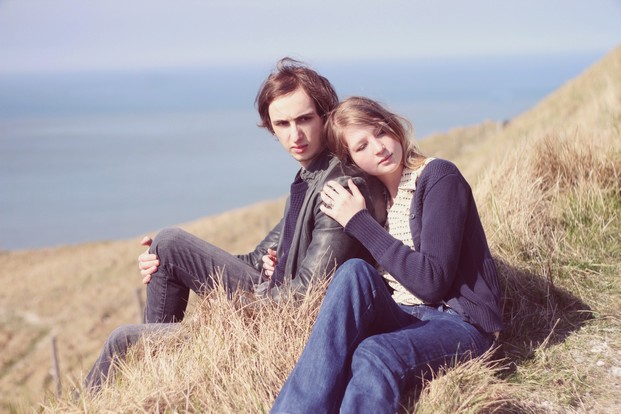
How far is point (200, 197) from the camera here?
109 metres

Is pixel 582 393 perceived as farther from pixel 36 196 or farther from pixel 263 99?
pixel 36 196

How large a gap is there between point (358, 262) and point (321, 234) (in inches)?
18.0

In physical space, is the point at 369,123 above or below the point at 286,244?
above

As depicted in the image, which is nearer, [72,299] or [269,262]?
[269,262]

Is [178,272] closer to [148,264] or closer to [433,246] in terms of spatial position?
[148,264]

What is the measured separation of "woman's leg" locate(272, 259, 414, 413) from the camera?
8.14 feet

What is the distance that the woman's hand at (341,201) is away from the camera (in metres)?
3.11

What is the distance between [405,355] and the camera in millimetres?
2705

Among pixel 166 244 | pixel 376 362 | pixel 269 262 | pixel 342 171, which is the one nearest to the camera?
pixel 376 362

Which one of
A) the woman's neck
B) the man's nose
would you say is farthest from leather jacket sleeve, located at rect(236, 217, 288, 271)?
the woman's neck

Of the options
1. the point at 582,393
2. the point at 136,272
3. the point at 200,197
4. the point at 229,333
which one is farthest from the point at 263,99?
the point at 200,197

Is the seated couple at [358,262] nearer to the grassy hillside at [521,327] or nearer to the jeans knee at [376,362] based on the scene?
the jeans knee at [376,362]

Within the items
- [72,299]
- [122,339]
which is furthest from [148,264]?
[72,299]

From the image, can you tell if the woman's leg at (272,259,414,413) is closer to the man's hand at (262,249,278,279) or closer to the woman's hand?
the woman's hand
